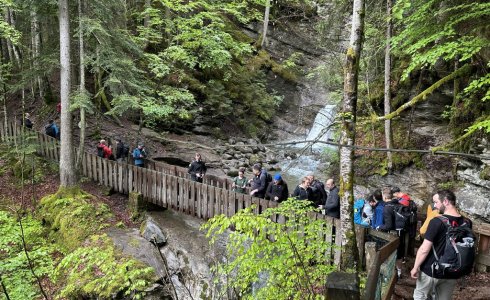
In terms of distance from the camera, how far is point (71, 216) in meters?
10.4

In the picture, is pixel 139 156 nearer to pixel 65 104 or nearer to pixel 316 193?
pixel 65 104

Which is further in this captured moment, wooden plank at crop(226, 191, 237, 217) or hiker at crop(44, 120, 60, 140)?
hiker at crop(44, 120, 60, 140)

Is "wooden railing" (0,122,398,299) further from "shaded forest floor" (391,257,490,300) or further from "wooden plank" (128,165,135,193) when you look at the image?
"shaded forest floor" (391,257,490,300)

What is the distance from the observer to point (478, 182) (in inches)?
439

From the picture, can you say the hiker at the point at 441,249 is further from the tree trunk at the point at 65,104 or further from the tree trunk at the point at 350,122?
the tree trunk at the point at 65,104

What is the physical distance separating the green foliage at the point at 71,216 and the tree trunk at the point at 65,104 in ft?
2.01

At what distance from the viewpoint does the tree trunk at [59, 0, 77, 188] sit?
10820 mm

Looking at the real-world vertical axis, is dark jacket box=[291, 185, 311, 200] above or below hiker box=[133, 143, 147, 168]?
below

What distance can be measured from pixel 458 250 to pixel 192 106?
17799 mm

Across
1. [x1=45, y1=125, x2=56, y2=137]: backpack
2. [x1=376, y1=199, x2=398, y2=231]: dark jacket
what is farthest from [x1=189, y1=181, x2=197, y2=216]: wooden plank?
[x1=45, y1=125, x2=56, y2=137]: backpack

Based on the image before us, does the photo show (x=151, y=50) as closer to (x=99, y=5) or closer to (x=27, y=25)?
(x=27, y=25)

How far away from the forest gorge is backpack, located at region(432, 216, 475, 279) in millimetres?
1250

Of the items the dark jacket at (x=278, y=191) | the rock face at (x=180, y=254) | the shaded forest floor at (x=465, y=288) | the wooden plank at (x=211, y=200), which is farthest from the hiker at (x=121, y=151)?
the shaded forest floor at (x=465, y=288)

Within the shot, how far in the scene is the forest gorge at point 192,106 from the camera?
5988 millimetres
